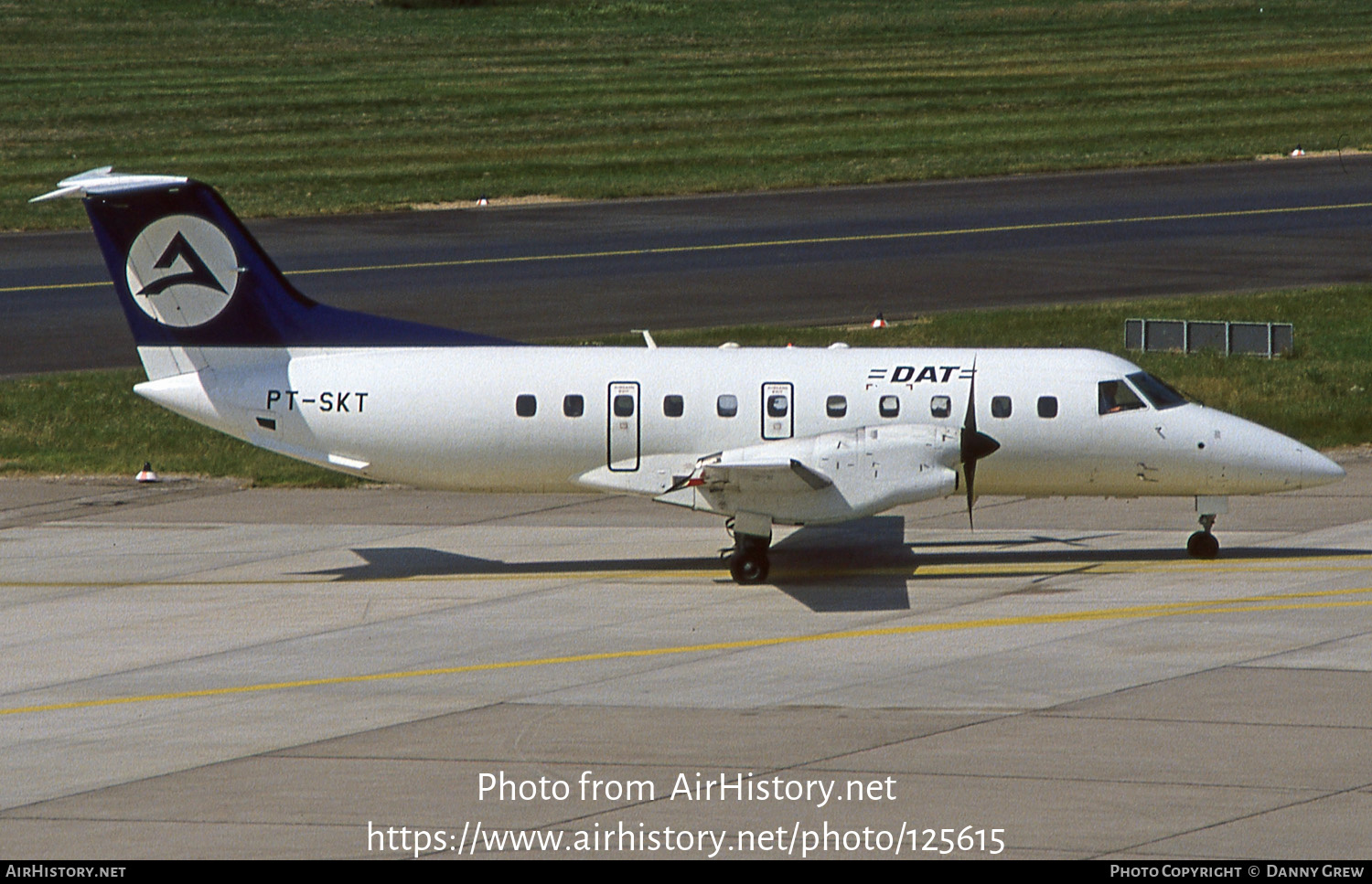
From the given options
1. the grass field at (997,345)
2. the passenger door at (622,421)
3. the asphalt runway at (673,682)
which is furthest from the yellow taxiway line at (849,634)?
the grass field at (997,345)

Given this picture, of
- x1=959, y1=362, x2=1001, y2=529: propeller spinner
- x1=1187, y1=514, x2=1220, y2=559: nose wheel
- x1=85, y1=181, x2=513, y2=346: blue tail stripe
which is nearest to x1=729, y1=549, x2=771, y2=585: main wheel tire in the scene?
x1=959, y1=362, x2=1001, y2=529: propeller spinner

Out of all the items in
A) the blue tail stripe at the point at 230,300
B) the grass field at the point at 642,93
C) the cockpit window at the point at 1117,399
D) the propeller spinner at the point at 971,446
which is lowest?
the propeller spinner at the point at 971,446

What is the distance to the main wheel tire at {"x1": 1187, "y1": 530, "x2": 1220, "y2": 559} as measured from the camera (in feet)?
81.3

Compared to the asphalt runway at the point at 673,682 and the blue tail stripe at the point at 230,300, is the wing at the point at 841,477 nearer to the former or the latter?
the asphalt runway at the point at 673,682

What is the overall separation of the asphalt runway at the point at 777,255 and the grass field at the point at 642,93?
149 inches

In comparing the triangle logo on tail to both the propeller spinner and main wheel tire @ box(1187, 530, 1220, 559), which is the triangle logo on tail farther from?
main wheel tire @ box(1187, 530, 1220, 559)

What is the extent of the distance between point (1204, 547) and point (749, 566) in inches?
247

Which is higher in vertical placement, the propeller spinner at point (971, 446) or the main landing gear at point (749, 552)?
the propeller spinner at point (971, 446)

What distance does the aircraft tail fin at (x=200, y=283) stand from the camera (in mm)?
24469

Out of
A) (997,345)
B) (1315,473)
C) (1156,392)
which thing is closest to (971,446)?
(1156,392)

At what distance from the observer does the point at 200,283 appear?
2472 cm

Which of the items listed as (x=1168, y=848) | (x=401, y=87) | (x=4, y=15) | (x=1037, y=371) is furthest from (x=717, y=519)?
(x=4, y=15)

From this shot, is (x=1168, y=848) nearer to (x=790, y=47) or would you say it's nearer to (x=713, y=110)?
(x=713, y=110)

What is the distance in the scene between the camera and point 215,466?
3216 centimetres
